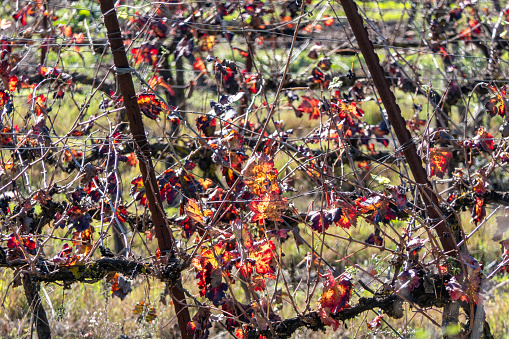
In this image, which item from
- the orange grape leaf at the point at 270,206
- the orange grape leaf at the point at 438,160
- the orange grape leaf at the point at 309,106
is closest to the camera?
the orange grape leaf at the point at 270,206

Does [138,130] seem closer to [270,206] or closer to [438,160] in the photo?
[270,206]

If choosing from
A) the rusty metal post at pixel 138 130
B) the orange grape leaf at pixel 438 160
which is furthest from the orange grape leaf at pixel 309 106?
the rusty metal post at pixel 138 130

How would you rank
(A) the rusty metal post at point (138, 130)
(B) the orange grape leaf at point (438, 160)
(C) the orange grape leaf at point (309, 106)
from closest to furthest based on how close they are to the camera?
1. (A) the rusty metal post at point (138, 130)
2. (B) the orange grape leaf at point (438, 160)
3. (C) the orange grape leaf at point (309, 106)

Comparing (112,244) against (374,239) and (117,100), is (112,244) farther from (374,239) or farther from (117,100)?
(374,239)

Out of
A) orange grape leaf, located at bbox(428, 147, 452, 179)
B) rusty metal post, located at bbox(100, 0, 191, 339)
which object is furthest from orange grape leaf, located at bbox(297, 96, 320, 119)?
rusty metal post, located at bbox(100, 0, 191, 339)

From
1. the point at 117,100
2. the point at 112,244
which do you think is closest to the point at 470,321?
the point at 117,100

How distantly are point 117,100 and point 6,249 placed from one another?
851 millimetres

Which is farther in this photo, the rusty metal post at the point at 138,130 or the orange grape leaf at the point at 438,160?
the orange grape leaf at the point at 438,160

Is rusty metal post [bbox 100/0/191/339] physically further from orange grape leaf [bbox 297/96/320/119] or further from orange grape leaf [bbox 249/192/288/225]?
orange grape leaf [bbox 297/96/320/119]

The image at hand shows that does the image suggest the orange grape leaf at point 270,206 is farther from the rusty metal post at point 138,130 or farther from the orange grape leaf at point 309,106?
the orange grape leaf at point 309,106

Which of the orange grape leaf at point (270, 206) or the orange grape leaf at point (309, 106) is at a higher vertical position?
the orange grape leaf at point (309, 106)

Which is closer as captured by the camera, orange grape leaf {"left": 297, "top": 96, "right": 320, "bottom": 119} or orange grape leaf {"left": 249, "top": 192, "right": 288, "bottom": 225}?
orange grape leaf {"left": 249, "top": 192, "right": 288, "bottom": 225}

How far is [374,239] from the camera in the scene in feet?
7.81

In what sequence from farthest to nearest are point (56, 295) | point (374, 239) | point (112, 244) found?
point (112, 244), point (56, 295), point (374, 239)
